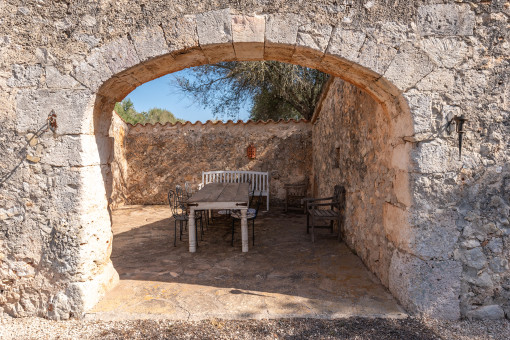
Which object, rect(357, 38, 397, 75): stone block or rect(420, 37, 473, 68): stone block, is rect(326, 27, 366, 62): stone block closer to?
rect(357, 38, 397, 75): stone block

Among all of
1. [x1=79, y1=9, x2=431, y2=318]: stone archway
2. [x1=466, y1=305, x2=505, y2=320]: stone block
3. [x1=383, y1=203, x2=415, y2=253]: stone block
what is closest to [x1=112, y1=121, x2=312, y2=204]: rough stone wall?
[x1=383, y1=203, x2=415, y2=253]: stone block

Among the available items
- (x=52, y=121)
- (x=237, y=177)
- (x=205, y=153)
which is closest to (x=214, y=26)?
(x=52, y=121)

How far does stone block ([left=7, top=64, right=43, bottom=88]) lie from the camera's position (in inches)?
93.0

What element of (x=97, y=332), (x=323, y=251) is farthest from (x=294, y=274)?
(x=97, y=332)

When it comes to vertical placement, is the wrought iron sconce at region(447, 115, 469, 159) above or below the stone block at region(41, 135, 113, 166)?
above

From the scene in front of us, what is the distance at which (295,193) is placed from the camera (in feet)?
24.3

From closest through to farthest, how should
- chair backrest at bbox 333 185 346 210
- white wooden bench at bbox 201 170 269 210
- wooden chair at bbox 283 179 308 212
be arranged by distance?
chair backrest at bbox 333 185 346 210 < wooden chair at bbox 283 179 308 212 < white wooden bench at bbox 201 170 269 210

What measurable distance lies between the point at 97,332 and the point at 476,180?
→ 3087mm

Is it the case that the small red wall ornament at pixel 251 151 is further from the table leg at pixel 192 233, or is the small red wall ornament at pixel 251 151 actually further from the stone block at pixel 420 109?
the stone block at pixel 420 109

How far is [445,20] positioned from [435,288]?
6.75ft

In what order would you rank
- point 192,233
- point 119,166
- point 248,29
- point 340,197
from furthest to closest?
1. point 119,166
2. point 340,197
3. point 192,233
4. point 248,29

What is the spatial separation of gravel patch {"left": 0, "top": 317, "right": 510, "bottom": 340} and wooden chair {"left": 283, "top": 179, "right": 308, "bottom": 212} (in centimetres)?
445

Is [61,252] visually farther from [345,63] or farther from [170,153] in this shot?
[170,153]

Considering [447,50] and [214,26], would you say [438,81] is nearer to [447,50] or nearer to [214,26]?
[447,50]
